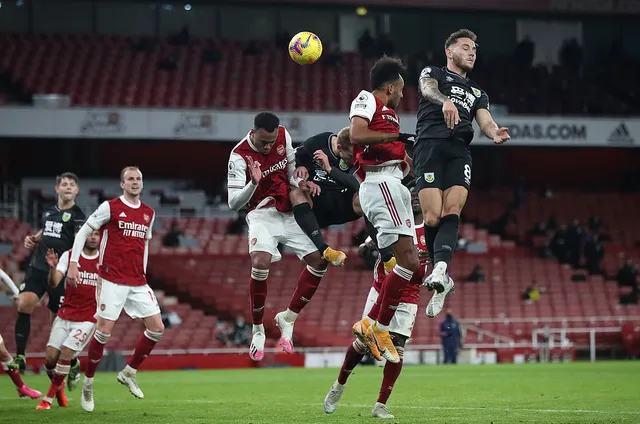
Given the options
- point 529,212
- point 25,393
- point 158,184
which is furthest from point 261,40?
point 25,393

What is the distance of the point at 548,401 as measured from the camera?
43.3 feet

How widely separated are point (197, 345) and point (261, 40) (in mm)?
16642

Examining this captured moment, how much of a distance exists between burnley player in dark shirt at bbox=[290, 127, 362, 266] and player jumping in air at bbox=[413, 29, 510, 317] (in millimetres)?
1367

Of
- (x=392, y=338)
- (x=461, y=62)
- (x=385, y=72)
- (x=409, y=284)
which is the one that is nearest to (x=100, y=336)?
(x=392, y=338)

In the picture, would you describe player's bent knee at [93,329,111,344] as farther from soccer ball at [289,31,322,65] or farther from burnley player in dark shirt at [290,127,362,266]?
soccer ball at [289,31,322,65]

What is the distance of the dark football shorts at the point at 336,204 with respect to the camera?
12.3 meters

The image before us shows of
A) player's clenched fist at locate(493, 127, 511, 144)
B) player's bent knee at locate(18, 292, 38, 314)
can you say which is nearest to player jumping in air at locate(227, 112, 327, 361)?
player's clenched fist at locate(493, 127, 511, 144)

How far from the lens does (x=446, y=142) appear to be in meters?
10.7

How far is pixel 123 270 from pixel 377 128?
176 inches

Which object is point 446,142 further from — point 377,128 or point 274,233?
point 274,233

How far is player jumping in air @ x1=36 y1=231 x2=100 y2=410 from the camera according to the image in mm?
14320

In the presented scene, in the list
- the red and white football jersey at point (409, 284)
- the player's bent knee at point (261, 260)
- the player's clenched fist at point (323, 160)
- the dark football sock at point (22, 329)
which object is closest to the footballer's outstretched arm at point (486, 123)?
the red and white football jersey at point (409, 284)

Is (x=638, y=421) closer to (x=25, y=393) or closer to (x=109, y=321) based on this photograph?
(x=109, y=321)

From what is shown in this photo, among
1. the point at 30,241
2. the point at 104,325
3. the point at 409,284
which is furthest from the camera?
the point at 30,241
